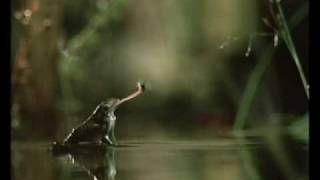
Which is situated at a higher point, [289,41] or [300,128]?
[289,41]

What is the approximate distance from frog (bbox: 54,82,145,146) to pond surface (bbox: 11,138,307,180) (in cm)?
2

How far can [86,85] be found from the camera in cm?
121

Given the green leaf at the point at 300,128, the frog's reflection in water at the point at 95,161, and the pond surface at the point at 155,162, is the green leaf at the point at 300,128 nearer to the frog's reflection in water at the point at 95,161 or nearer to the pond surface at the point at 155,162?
the pond surface at the point at 155,162

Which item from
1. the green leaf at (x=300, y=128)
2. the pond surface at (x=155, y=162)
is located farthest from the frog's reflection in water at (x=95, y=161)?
the green leaf at (x=300, y=128)

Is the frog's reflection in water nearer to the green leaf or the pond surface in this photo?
the pond surface

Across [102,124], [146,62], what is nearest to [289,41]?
[146,62]

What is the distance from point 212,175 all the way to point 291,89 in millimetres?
221

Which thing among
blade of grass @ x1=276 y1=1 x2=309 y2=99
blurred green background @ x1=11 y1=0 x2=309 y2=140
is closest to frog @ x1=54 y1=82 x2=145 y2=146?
blurred green background @ x1=11 y1=0 x2=309 y2=140

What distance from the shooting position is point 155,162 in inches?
47.4

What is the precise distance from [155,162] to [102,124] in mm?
124

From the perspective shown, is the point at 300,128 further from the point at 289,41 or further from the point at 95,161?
the point at 95,161

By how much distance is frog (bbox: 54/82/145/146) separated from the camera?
1210 mm

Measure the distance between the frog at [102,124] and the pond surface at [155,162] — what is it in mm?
23

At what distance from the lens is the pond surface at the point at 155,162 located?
1199mm
